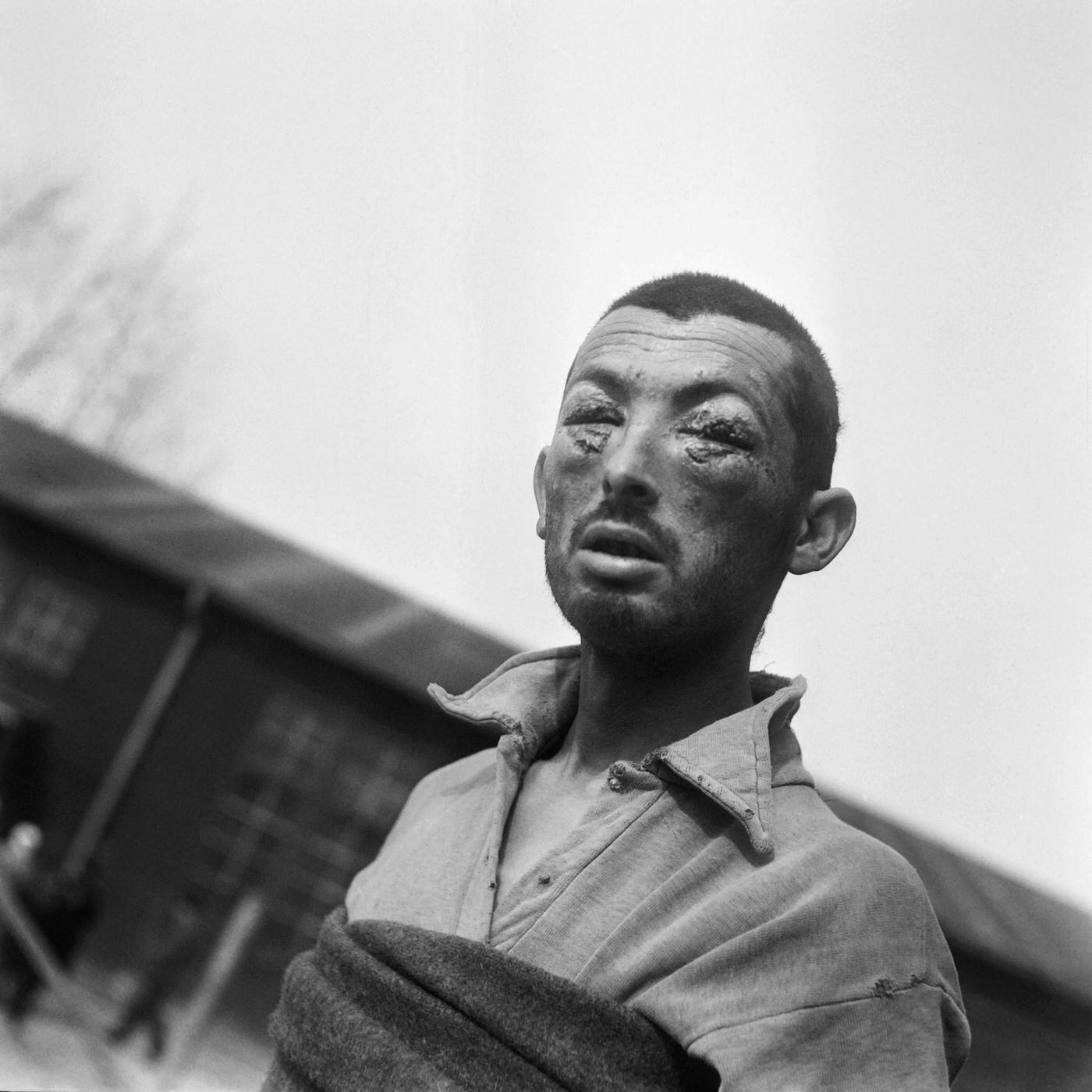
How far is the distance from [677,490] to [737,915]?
312mm

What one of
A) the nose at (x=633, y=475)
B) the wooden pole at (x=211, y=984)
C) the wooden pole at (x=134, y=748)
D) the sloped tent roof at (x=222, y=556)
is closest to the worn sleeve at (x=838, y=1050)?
the nose at (x=633, y=475)

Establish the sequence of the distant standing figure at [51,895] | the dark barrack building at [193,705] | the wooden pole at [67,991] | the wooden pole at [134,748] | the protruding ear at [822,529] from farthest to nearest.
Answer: the wooden pole at [134,748], the distant standing figure at [51,895], the dark barrack building at [193,705], the wooden pole at [67,991], the protruding ear at [822,529]

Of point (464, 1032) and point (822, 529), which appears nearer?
point (464, 1032)

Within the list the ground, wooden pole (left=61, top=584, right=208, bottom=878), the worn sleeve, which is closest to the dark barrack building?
wooden pole (left=61, top=584, right=208, bottom=878)

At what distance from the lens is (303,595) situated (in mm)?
2832

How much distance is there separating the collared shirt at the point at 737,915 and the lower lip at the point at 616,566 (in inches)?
5.4

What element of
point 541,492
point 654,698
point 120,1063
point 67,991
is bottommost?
point 120,1063

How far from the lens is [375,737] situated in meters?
2.84

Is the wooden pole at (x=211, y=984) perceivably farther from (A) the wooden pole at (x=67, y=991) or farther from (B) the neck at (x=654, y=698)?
(B) the neck at (x=654, y=698)

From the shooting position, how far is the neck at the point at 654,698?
2.81ft

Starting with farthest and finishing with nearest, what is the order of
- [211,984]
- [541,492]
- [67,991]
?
[211,984]
[67,991]
[541,492]

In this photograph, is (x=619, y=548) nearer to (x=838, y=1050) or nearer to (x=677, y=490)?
(x=677, y=490)

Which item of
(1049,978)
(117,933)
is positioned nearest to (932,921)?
(1049,978)

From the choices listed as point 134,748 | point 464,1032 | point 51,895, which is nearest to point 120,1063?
point 51,895
